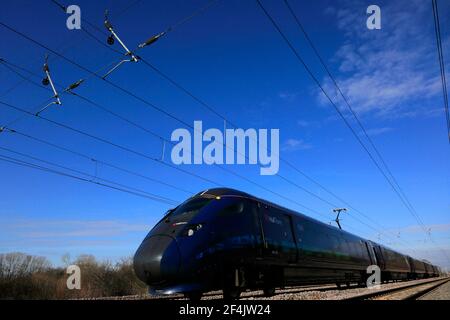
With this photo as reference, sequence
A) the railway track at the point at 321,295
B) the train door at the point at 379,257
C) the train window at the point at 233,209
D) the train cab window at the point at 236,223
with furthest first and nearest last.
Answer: the train door at the point at 379,257 < the railway track at the point at 321,295 < the train window at the point at 233,209 < the train cab window at the point at 236,223

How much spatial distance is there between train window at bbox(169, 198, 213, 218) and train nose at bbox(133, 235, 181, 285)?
1155mm

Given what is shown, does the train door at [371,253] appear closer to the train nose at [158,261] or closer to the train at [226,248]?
the train at [226,248]

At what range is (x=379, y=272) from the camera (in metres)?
29.3

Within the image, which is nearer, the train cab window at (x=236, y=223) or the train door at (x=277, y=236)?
the train cab window at (x=236, y=223)

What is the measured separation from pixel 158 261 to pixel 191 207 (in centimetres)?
223

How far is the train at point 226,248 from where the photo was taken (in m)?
9.62

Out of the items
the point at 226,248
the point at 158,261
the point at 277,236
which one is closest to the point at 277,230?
the point at 277,236

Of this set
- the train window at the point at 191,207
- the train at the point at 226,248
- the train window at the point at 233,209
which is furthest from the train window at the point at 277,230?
the train window at the point at 191,207

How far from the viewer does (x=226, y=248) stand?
34.3 ft

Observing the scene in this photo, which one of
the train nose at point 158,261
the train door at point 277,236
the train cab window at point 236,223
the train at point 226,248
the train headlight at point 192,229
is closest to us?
the train nose at point 158,261

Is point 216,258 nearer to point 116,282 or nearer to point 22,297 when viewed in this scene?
point 22,297

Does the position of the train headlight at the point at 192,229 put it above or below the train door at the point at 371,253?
above

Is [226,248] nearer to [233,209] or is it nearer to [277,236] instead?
[233,209]

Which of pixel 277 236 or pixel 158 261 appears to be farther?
pixel 277 236
